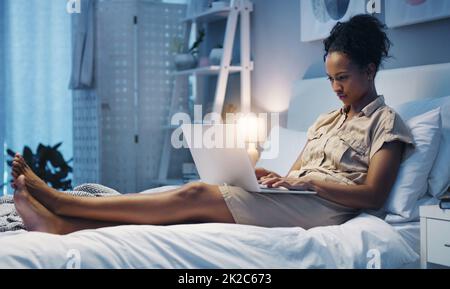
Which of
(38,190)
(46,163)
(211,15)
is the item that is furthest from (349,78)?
(46,163)

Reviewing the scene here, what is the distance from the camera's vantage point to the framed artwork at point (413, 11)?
2625 millimetres

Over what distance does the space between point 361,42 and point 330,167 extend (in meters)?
0.46

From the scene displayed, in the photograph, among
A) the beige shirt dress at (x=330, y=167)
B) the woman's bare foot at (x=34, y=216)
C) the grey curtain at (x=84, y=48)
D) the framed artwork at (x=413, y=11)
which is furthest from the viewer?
the grey curtain at (x=84, y=48)

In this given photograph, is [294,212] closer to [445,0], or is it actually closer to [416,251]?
[416,251]

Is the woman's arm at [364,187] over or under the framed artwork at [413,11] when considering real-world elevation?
under

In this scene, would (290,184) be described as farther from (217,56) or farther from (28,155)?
(28,155)

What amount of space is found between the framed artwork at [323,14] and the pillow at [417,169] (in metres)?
1.08

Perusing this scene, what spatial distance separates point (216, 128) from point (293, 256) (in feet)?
1.51

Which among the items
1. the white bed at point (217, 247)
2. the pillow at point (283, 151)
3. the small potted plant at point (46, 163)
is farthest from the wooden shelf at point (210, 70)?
the white bed at point (217, 247)

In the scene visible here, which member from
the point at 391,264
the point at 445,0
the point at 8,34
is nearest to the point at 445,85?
the point at 445,0

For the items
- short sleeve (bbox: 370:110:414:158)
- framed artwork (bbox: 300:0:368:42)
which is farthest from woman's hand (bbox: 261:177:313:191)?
framed artwork (bbox: 300:0:368:42)

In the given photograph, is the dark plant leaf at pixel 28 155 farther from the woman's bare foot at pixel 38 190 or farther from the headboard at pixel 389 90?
the woman's bare foot at pixel 38 190

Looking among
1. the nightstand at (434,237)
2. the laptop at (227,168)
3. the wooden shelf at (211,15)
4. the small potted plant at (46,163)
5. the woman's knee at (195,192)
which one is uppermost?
the wooden shelf at (211,15)

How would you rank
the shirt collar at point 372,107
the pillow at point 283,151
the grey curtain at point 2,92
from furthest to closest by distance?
the grey curtain at point 2,92, the pillow at point 283,151, the shirt collar at point 372,107
